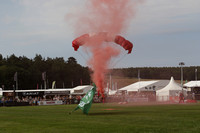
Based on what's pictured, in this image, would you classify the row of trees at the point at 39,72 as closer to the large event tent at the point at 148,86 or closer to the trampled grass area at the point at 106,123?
the large event tent at the point at 148,86

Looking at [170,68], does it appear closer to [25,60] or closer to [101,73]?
[25,60]

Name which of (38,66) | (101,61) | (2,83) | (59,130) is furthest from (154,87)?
(38,66)

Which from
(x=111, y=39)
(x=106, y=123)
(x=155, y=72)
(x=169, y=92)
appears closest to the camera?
(x=106, y=123)

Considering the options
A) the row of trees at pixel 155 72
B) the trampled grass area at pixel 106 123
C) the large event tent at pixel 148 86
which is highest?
the row of trees at pixel 155 72

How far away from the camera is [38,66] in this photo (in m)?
153

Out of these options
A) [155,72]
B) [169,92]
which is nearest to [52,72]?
[155,72]

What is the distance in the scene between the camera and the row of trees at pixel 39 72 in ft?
433

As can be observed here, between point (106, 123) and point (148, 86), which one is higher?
point (148, 86)

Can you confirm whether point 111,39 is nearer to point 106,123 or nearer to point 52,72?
point 106,123

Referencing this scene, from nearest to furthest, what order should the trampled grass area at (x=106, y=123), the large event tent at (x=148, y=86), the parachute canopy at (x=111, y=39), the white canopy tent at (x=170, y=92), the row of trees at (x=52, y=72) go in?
the trampled grass area at (x=106, y=123) < the parachute canopy at (x=111, y=39) < the white canopy tent at (x=170, y=92) < the large event tent at (x=148, y=86) < the row of trees at (x=52, y=72)

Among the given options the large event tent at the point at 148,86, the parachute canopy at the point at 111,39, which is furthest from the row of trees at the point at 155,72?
the parachute canopy at the point at 111,39

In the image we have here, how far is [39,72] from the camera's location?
481 ft

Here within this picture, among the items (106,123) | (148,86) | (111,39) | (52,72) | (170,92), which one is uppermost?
(52,72)

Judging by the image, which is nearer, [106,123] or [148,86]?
[106,123]
